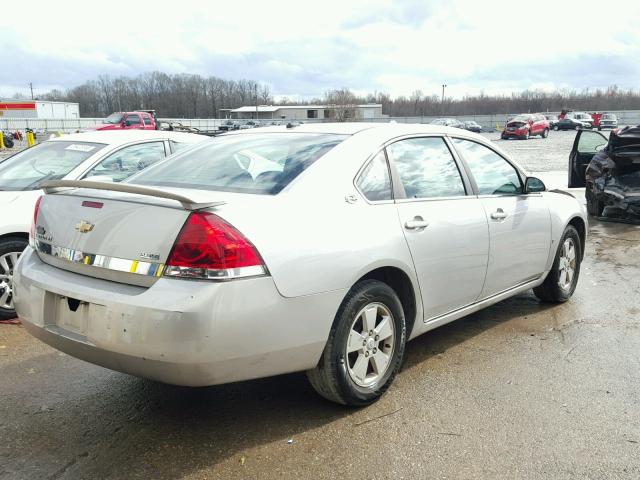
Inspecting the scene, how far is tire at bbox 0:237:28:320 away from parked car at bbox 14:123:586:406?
66.9 inches

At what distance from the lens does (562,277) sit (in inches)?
209

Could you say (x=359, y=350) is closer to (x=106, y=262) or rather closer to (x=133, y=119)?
(x=106, y=262)

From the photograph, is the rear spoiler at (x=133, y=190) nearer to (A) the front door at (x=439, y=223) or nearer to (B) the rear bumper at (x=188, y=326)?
(B) the rear bumper at (x=188, y=326)

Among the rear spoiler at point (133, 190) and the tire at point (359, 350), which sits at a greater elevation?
the rear spoiler at point (133, 190)

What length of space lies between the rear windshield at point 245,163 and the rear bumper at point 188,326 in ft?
2.17

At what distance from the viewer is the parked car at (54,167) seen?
4895 millimetres

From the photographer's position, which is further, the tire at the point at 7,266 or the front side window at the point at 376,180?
the tire at the point at 7,266

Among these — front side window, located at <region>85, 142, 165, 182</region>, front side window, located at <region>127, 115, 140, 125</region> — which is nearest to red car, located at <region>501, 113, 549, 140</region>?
front side window, located at <region>127, 115, 140, 125</region>

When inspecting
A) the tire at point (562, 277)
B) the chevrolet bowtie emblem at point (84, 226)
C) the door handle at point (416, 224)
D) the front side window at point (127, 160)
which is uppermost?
the front side window at point (127, 160)

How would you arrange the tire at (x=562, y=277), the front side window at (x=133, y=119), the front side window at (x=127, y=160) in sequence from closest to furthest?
1. the tire at (x=562, y=277)
2. the front side window at (x=127, y=160)
3. the front side window at (x=133, y=119)

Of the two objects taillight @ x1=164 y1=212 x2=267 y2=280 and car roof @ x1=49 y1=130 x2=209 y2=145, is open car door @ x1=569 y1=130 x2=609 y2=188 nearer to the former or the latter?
car roof @ x1=49 y1=130 x2=209 y2=145

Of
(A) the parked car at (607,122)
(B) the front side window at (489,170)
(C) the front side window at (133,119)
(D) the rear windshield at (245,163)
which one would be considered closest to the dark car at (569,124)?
(A) the parked car at (607,122)

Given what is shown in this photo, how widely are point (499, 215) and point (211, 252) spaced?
242cm

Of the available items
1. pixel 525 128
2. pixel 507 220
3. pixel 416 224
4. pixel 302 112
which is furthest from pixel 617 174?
pixel 302 112
